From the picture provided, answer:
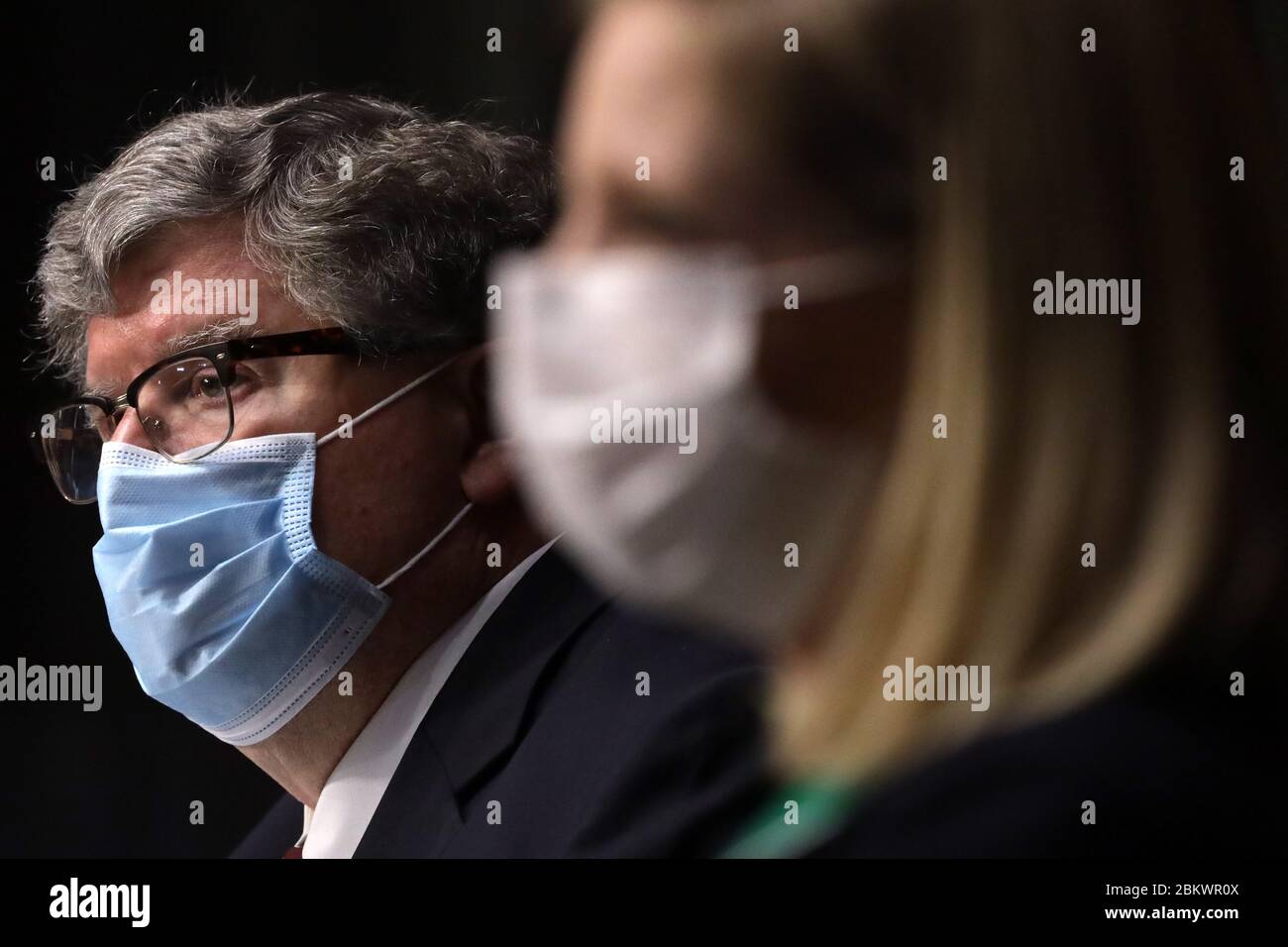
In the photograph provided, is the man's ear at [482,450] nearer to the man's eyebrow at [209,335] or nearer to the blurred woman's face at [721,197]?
the man's eyebrow at [209,335]

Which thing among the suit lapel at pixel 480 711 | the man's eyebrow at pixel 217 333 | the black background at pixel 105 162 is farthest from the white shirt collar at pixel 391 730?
the man's eyebrow at pixel 217 333

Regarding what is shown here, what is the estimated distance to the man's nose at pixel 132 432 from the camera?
1430 mm

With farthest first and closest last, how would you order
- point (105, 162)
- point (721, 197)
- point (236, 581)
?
1. point (105, 162)
2. point (236, 581)
3. point (721, 197)

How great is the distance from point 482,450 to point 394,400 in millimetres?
106

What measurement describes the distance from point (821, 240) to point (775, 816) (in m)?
0.55

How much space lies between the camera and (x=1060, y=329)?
37.4 inches

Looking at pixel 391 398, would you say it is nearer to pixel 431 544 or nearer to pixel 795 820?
pixel 431 544

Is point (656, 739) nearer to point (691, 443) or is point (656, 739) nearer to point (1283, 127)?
point (691, 443)

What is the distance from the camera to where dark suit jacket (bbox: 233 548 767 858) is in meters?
1.28

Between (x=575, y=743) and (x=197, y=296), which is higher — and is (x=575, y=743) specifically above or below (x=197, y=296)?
below

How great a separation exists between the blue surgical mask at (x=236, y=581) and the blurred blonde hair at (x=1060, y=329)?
2.06 ft

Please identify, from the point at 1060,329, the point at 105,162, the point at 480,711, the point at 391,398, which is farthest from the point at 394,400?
the point at 1060,329

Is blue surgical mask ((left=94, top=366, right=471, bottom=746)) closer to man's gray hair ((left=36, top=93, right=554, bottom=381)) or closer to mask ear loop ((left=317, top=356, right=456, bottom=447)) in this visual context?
mask ear loop ((left=317, top=356, right=456, bottom=447))
